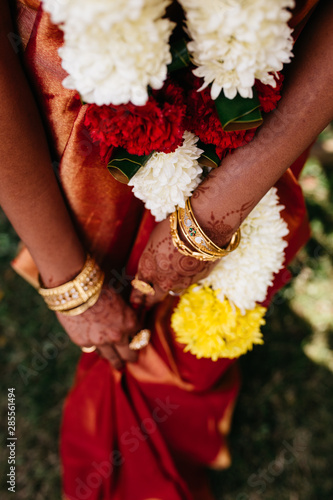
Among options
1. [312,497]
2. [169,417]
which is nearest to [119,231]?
[169,417]

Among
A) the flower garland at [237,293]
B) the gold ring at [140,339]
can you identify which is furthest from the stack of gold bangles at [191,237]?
the gold ring at [140,339]

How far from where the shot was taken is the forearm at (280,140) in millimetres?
774

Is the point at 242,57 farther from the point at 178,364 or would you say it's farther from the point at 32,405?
the point at 32,405

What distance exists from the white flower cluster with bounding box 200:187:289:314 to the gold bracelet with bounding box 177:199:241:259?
0.75 ft

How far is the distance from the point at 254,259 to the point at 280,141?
43 cm

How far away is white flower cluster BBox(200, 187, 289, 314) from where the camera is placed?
3.77ft

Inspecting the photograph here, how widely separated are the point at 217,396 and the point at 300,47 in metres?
1.52

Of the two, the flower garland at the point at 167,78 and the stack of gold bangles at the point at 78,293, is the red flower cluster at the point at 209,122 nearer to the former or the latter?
the flower garland at the point at 167,78

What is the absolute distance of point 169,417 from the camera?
1.71 metres

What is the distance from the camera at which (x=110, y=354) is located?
1318mm

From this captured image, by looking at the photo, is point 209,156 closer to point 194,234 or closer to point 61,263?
point 194,234

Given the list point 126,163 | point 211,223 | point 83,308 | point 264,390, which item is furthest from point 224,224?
point 264,390

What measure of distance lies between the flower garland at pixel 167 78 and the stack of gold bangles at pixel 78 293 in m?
0.30

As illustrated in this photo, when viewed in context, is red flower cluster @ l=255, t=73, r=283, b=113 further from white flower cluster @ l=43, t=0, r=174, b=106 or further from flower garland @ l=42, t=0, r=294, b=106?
white flower cluster @ l=43, t=0, r=174, b=106
